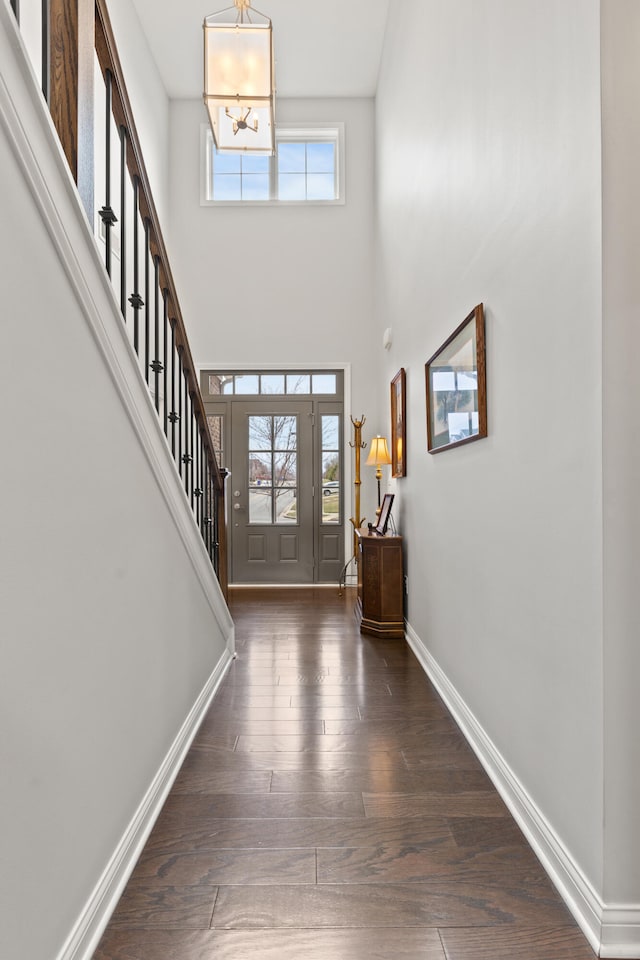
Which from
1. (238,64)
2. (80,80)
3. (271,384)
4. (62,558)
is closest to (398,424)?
(271,384)

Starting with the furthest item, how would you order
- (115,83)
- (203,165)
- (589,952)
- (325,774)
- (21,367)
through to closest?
(203,165) < (325,774) < (115,83) < (589,952) < (21,367)

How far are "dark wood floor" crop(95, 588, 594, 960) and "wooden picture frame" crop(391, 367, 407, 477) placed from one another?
6.81 feet

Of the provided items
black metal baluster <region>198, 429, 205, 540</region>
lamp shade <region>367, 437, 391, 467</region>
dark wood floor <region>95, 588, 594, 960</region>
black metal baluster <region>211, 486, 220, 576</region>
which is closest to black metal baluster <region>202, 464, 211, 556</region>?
black metal baluster <region>198, 429, 205, 540</region>

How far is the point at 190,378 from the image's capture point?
307 centimetres

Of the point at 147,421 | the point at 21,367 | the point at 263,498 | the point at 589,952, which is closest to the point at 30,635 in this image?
the point at 21,367

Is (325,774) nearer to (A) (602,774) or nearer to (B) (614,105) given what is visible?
(A) (602,774)

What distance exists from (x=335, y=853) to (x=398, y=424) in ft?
11.3

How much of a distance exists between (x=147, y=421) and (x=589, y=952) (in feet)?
6.23

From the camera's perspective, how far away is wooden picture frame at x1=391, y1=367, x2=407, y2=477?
463cm

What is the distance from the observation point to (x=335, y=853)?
72.2 inches

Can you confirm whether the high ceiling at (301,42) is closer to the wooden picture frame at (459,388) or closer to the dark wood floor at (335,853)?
the wooden picture frame at (459,388)

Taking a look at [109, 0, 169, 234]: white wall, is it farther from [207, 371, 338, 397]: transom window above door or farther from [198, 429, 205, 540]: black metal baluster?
[198, 429, 205, 540]: black metal baluster

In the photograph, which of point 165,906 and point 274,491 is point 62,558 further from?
point 274,491

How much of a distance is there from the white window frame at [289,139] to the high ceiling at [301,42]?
1.11 ft
